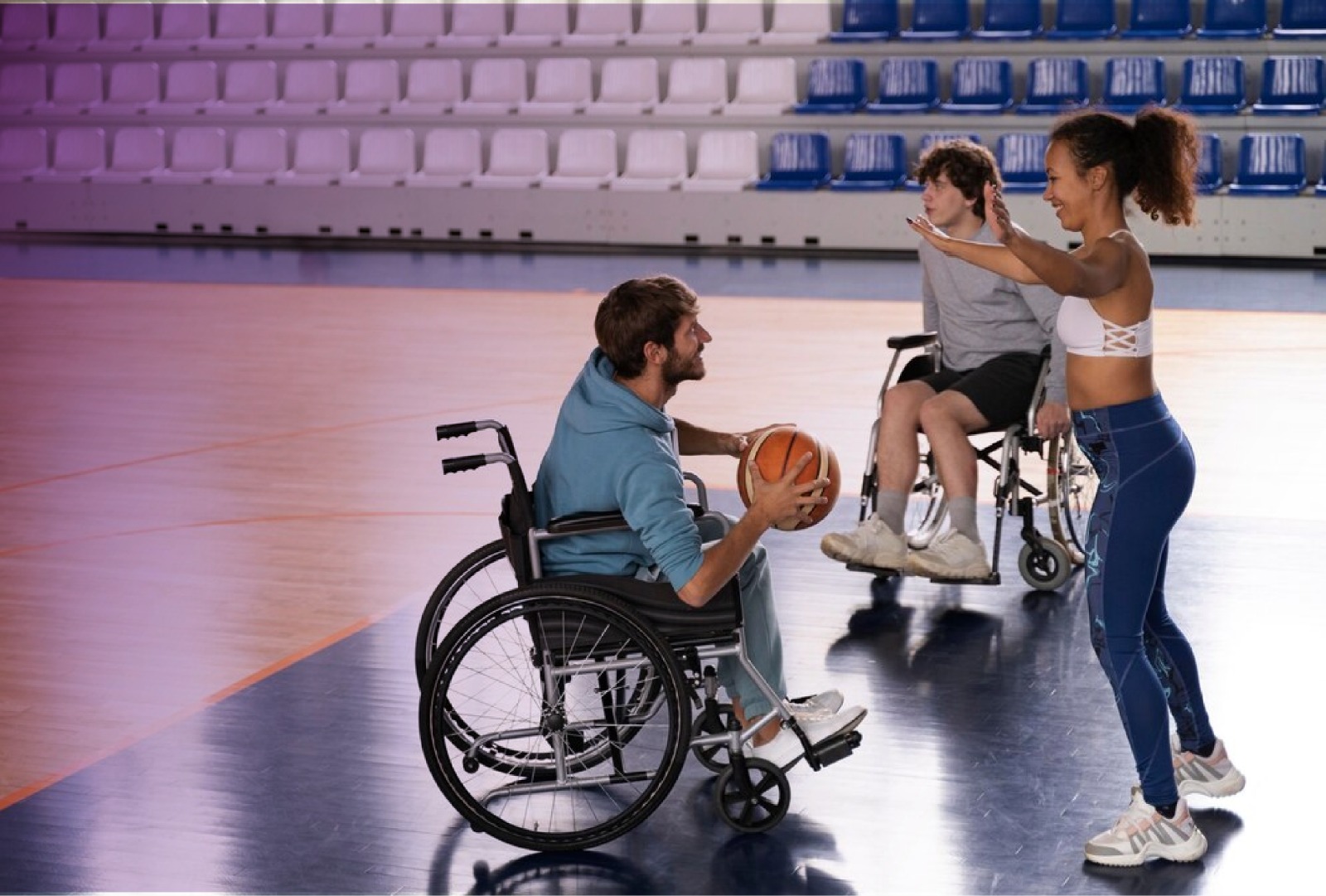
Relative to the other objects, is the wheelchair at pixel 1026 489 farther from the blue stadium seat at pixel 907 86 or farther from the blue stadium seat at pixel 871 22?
the blue stadium seat at pixel 871 22

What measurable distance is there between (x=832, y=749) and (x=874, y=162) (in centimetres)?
1127

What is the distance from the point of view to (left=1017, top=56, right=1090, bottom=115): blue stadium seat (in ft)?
45.0

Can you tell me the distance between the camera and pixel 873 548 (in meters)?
4.62

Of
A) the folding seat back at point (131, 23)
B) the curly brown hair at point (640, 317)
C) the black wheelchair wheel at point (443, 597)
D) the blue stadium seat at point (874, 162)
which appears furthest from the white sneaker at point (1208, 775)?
the folding seat back at point (131, 23)

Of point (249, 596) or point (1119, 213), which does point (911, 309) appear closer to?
point (249, 596)

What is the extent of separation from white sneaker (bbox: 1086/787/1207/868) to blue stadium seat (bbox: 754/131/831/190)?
11500mm

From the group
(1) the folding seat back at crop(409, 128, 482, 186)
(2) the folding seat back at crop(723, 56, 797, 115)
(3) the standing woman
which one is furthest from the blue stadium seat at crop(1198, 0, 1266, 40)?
(3) the standing woman

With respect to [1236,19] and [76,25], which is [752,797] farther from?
[76,25]

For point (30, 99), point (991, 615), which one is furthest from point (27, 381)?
point (30, 99)

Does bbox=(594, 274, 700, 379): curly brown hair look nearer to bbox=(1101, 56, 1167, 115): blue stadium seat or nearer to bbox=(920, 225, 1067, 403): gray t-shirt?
bbox=(920, 225, 1067, 403): gray t-shirt

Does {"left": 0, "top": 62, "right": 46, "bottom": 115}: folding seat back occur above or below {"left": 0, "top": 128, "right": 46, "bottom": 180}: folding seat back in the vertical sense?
above

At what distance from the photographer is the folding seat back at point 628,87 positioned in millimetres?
15156

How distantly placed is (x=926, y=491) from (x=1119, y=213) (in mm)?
2170

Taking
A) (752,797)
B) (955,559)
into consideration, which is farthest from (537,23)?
(752,797)
